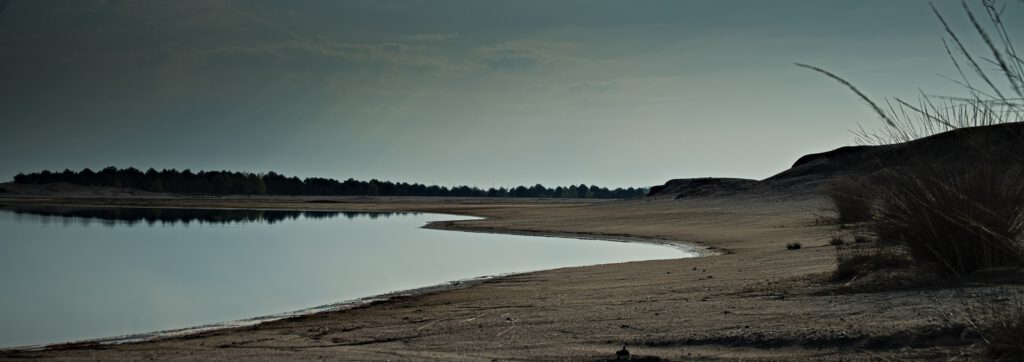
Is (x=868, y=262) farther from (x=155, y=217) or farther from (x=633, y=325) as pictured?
(x=155, y=217)

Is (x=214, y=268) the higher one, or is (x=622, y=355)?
(x=622, y=355)

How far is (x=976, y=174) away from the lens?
7.27 m

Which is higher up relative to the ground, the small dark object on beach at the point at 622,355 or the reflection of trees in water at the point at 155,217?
the reflection of trees in water at the point at 155,217

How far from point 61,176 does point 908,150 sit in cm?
16200

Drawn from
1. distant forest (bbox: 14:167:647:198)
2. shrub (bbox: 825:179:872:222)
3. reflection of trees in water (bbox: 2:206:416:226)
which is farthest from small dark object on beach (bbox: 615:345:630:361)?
distant forest (bbox: 14:167:647:198)

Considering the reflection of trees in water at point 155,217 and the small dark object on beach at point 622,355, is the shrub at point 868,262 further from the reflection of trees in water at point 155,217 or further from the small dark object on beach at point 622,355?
the reflection of trees in water at point 155,217

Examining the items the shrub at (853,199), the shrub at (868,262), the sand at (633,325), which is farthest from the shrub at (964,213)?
the shrub at (868,262)

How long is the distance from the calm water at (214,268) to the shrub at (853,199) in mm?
3616

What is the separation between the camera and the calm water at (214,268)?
11.5 m

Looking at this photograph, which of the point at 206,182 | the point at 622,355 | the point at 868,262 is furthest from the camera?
the point at 206,182

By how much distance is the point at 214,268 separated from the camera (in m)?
18.7

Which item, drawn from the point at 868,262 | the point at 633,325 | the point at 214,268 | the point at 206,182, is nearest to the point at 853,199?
the point at 868,262

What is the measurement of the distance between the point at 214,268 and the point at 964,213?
15558 mm

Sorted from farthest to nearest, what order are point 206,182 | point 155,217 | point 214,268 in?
point 206,182, point 155,217, point 214,268
